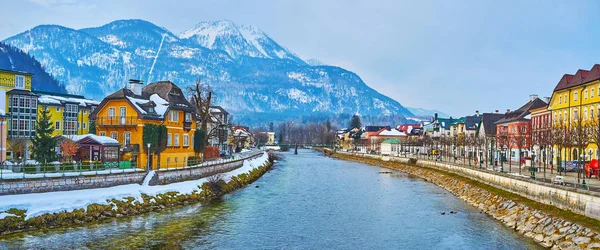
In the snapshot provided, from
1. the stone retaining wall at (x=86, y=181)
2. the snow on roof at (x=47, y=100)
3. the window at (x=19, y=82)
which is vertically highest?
the window at (x=19, y=82)

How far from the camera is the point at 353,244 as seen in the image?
27203 mm

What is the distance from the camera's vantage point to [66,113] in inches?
2768

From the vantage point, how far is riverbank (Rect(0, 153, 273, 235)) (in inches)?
1097

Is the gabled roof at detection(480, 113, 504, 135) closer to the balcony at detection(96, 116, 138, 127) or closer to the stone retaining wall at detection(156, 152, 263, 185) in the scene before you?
the stone retaining wall at detection(156, 152, 263, 185)

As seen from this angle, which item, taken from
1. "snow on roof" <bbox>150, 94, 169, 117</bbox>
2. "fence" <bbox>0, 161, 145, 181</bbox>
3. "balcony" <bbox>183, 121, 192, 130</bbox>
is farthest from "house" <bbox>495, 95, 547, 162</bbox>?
"fence" <bbox>0, 161, 145, 181</bbox>

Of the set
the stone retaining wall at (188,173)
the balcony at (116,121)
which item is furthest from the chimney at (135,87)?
the stone retaining wall at (188,173)

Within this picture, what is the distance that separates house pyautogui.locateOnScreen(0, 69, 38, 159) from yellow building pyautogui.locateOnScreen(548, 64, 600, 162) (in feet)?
190

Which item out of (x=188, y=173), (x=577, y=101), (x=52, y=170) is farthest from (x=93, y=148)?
(x=577, y=101)

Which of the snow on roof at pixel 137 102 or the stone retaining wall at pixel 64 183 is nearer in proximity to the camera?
the stone retaining wall at pixel 64 183

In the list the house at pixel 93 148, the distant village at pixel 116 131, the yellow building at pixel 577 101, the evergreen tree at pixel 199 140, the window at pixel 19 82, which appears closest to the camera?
the distant village at pixel 116 131

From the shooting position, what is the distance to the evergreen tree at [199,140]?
60.8 m

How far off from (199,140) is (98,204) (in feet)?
95.6

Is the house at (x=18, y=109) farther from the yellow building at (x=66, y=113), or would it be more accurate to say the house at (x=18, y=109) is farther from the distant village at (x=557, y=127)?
the distant village at (x=557, y=127)

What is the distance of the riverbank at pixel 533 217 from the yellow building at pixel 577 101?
35.2 ft
